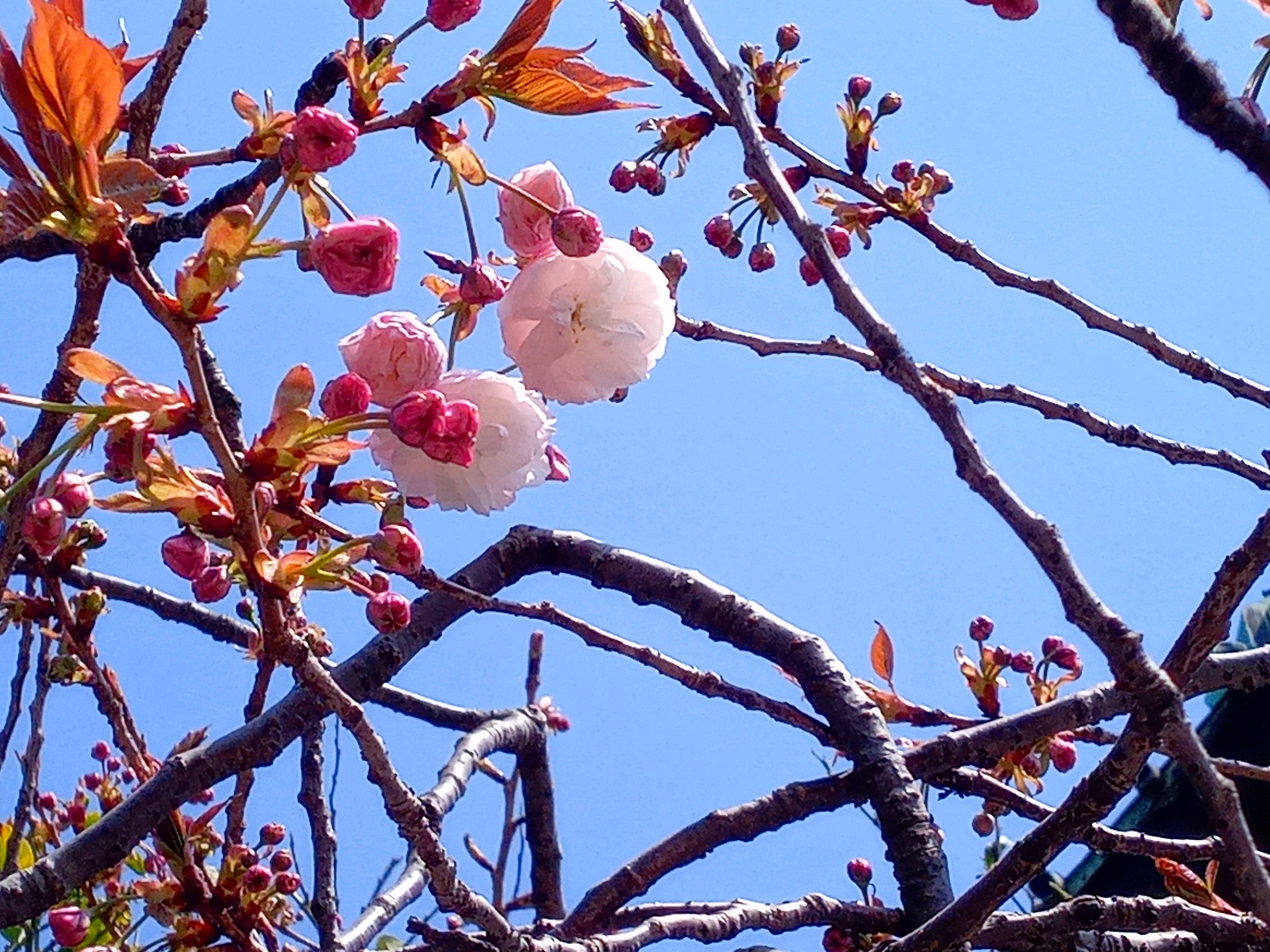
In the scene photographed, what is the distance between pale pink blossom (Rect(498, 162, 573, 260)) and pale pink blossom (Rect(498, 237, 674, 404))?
0.07 feet

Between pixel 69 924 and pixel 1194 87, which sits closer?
pixel 1194 87

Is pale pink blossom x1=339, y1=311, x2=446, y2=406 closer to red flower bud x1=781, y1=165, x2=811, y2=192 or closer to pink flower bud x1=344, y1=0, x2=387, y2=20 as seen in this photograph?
pink flower bud x1=344, y1=0, x2=387, y2=20

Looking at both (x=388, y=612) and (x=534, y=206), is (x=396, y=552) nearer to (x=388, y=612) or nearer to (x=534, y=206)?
(x=388, y=612)

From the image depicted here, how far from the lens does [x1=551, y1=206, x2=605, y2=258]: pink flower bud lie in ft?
2.71

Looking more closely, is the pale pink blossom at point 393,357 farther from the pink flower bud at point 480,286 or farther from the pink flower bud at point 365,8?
the pink flower bud at point 365,8

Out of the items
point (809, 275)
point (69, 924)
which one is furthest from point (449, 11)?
point (69, 924)

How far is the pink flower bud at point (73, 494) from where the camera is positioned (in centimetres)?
69

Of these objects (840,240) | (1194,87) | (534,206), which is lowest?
(1194,87)

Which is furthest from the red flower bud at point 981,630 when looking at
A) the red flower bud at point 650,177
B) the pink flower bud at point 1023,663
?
the red flower bud at point 650,177

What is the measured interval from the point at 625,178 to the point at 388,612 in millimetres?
903

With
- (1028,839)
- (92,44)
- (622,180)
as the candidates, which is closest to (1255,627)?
(622,180)

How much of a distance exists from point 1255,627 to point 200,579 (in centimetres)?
313

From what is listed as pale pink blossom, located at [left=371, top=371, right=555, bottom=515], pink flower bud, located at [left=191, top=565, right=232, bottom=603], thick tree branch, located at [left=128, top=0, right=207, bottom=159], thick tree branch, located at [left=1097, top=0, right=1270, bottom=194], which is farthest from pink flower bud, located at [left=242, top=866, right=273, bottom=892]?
thick tree branch, located at [left=1097, top=0, right=1270, bottom=194]

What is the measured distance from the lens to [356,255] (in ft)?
2.26
